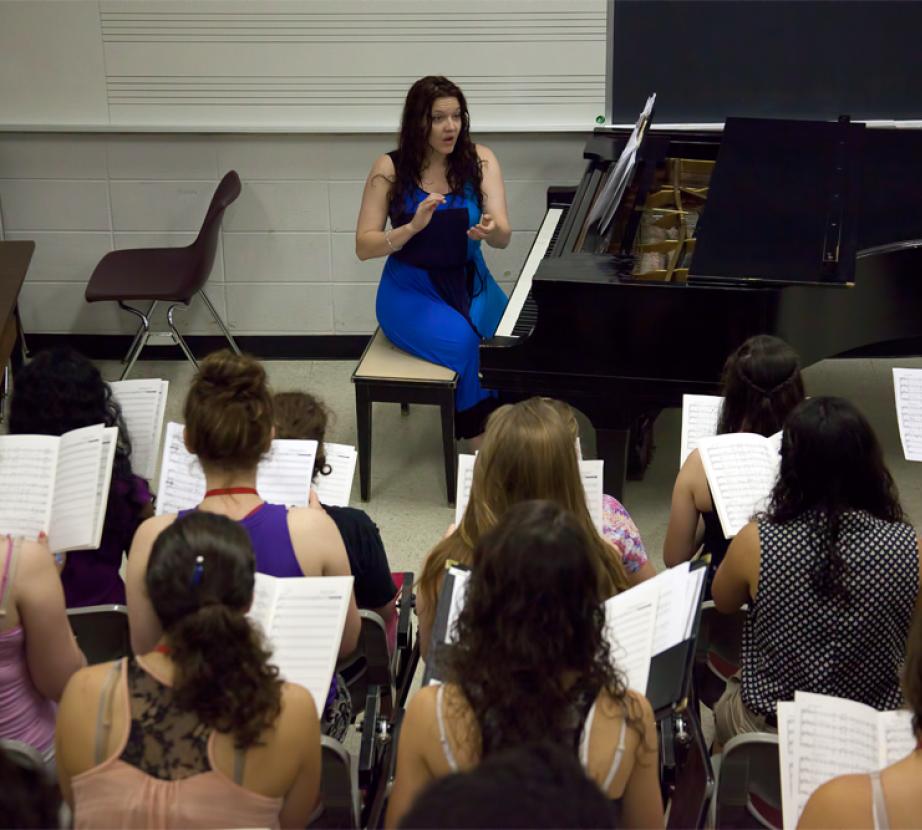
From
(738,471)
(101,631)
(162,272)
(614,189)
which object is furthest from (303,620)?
(162,272)

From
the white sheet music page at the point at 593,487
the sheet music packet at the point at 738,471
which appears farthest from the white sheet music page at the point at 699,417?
the white sheet music page at the point at 593,487

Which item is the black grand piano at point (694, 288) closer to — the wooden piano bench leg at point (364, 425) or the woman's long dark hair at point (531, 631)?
the wooden piano bench leg at point (364, 425)

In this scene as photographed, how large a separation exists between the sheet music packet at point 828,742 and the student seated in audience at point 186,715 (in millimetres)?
729

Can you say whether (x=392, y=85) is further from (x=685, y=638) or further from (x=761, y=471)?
(x=685, y=638)

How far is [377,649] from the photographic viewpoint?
247cm

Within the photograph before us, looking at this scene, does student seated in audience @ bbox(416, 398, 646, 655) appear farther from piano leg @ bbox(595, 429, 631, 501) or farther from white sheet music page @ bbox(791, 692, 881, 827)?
piano leg @ bbox(595, 429, 631, 501)

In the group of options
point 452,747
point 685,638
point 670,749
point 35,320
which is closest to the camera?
point 452,747

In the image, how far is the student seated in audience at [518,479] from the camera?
2180mm

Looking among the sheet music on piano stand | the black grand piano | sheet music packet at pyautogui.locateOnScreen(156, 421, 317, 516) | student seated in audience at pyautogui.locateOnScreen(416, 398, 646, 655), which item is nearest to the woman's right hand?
the black grand piano

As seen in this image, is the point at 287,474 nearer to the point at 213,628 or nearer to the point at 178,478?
the point at 178,478

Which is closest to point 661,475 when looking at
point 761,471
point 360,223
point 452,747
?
point 360,223

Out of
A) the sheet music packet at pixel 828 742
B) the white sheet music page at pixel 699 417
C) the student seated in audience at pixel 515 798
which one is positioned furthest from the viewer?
the white sheet music page at pixel 699 417

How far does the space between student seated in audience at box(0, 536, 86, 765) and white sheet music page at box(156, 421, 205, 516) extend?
39 cm

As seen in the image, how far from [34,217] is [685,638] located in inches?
159
